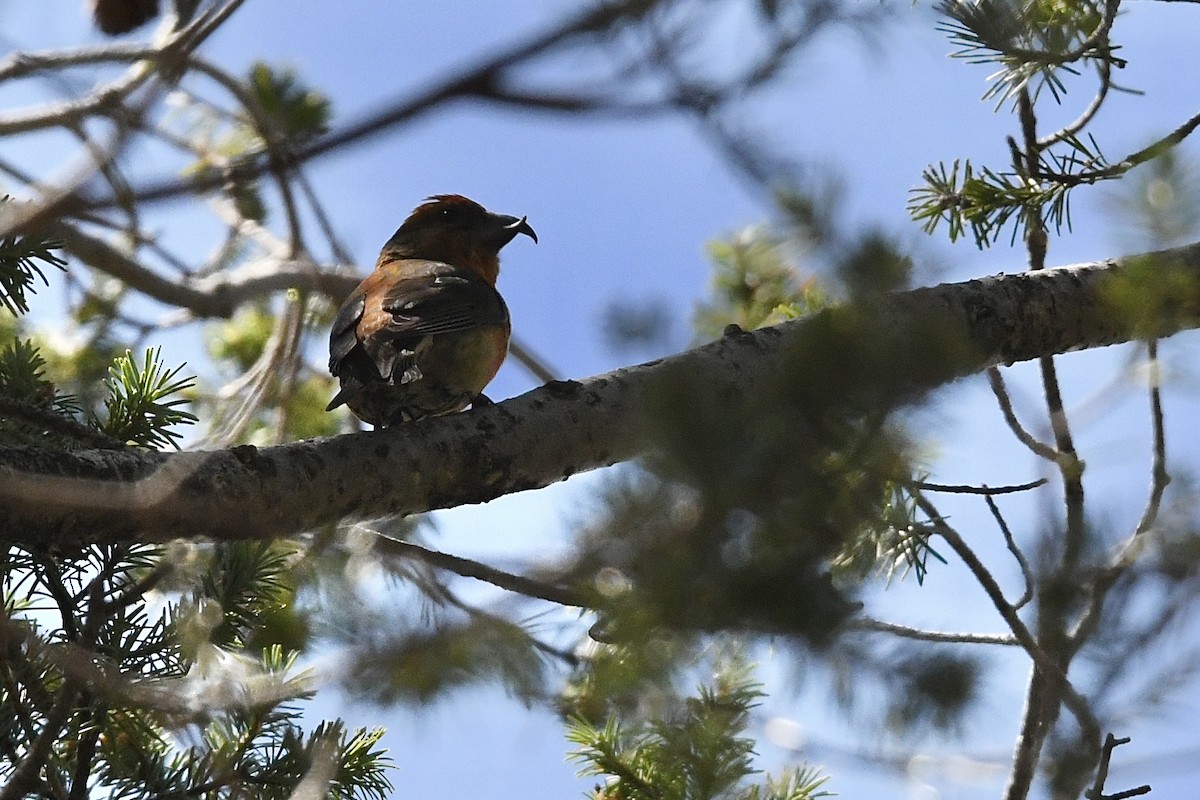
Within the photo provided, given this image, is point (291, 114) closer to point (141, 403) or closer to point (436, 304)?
point (141, 403)

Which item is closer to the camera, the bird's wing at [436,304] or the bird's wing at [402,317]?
the bird's wing at [402,317]

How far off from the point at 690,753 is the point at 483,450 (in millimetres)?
908

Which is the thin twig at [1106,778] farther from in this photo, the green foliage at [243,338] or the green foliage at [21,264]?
the green foliage at [243,338]

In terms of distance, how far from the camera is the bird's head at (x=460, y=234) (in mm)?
5477

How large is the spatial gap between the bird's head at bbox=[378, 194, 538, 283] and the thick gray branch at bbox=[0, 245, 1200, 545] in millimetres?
2307

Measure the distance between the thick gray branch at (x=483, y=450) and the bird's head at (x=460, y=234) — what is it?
231 centimetres

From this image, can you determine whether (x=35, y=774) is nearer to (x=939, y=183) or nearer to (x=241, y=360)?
(x=939, y=183)

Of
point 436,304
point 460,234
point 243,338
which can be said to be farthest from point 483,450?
point 243,338

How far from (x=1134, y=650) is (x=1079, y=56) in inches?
70.7

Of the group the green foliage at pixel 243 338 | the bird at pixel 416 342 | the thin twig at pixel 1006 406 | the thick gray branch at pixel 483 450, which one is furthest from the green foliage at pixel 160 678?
the green foliage at pixel 243 338

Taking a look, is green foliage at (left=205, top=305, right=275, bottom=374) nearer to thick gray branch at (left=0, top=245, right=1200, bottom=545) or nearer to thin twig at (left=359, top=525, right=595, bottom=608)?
thin twig at (left=359, top=525, right=595, bottom=608)

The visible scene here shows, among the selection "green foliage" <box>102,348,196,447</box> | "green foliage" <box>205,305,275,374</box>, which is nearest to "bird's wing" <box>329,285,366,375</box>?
"green foliage" <box>102,348,196,447</box>

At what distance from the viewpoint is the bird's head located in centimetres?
548

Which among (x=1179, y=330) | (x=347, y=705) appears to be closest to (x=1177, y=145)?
(x=1179, y=330)
